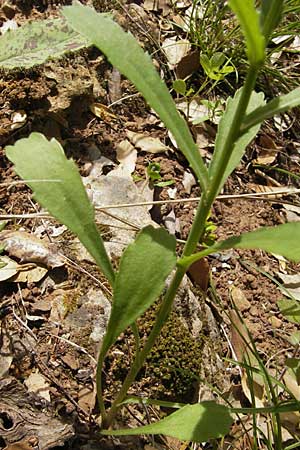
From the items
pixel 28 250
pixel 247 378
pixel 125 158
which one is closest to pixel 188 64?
pixel 125 158

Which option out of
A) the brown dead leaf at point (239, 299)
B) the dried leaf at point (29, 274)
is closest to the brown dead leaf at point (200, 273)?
the brown dead leaf at point (239, 299)

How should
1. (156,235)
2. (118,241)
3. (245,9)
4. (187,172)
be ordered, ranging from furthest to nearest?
1. (187,172)
2. (118,241)
3. (156,235)
4. (245,9)

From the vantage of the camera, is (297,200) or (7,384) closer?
(7,384)

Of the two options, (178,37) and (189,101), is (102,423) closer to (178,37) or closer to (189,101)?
(189,101)

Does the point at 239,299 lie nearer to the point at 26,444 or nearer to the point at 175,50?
the point at 26,444

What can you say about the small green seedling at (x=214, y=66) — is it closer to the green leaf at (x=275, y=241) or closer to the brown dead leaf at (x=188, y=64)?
the brown dead leaf at (x=188, y=64)

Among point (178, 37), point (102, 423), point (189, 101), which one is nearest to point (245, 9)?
point (102, 423)
